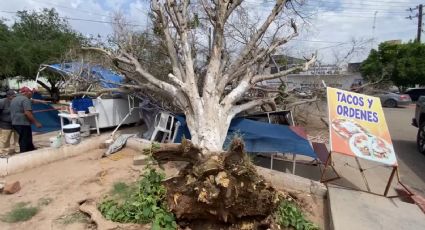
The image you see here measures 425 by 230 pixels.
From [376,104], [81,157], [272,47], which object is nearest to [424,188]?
[376,104]

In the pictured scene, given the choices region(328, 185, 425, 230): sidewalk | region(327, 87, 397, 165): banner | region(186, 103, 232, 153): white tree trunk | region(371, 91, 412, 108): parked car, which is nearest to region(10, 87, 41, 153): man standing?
region(186, 103, 232, 153): white tree trunk

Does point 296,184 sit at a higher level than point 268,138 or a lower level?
lower

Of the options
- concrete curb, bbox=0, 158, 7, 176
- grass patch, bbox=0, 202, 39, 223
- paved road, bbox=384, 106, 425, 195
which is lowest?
paved road, bbox=384, 106, 425, 195

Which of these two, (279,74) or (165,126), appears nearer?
(165,126)

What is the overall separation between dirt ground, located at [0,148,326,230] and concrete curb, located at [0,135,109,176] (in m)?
0.16

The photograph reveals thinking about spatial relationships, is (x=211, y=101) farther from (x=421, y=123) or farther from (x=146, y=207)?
(x=421, y=123)

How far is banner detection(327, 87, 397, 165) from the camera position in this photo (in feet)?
17.7

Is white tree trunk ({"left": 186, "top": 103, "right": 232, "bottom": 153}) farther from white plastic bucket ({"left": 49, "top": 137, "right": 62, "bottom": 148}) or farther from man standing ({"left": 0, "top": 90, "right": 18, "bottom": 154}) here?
man standing ({"left": 0, "top": 90, "right": 18, "bottom": 154})

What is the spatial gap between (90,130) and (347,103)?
7.18 m

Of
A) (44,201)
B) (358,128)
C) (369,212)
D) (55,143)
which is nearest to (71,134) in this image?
(55,143)

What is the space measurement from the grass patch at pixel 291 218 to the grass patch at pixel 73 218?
2711 millimetres

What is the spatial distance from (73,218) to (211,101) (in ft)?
11.3

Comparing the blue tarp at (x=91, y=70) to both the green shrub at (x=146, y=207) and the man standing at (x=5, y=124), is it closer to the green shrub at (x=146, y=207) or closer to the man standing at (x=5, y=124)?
the man standing at (x=5, y=124)

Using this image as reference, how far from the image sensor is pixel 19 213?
477cm
